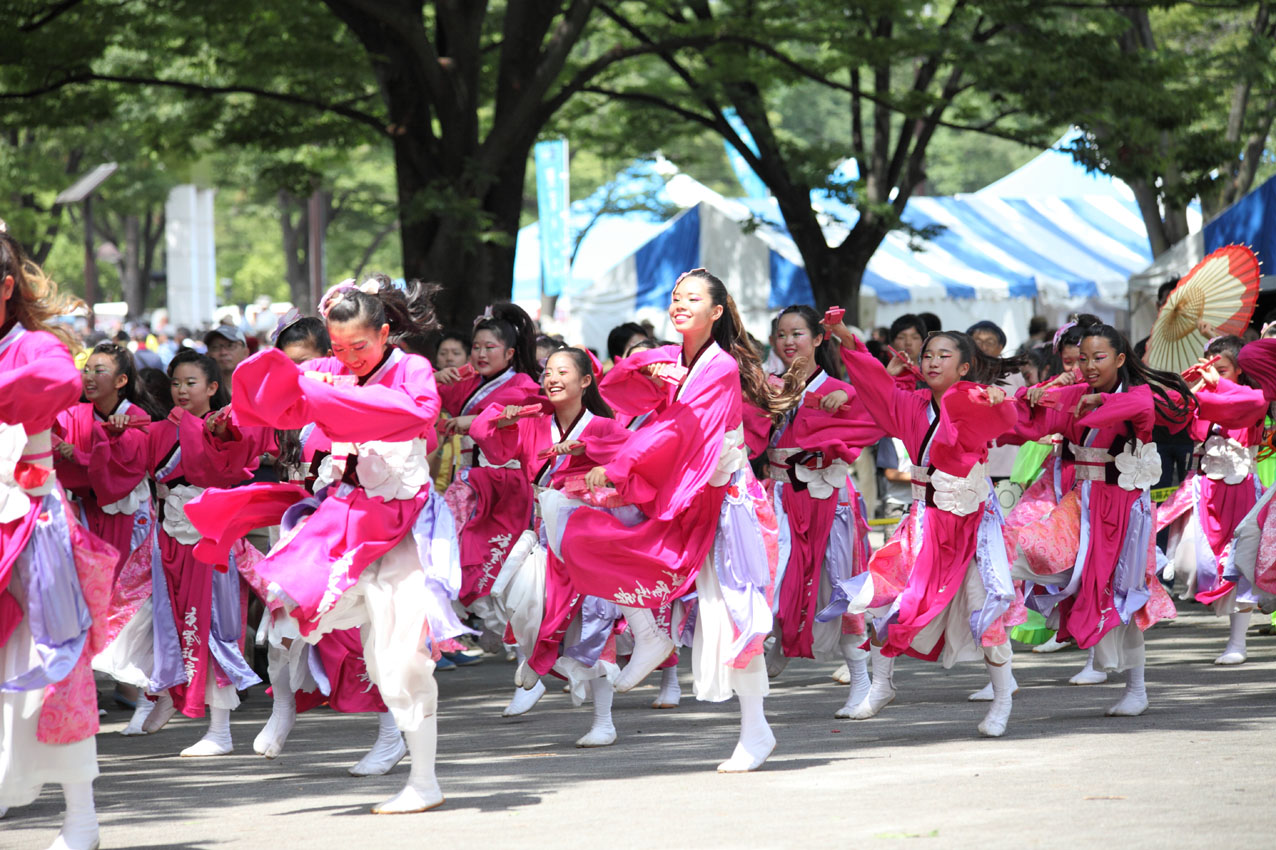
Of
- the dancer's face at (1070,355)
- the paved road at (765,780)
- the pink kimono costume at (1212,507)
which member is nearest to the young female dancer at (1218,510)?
the pink kimono costume at (1212,507)

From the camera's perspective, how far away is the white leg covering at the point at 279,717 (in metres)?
6.01

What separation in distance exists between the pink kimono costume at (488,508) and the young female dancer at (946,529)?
7.82ft

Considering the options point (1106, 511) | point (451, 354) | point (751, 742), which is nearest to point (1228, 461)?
point (1106, 511)

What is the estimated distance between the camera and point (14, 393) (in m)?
4.29

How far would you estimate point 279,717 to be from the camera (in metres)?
6.04

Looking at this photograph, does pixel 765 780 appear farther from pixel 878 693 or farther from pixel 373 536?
pixel 373 536

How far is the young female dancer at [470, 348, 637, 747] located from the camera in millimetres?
6324

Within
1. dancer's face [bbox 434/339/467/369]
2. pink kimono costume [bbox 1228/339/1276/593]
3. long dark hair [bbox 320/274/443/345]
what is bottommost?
pink kimono costume [bbox 1228/339/1276/593]

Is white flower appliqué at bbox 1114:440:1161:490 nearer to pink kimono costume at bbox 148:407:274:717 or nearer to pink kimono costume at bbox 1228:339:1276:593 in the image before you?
pink kimono costume at bbox 1228:339:1276:593

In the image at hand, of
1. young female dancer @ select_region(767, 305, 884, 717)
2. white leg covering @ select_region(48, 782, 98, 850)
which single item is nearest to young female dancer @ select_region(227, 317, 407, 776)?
white leg covering @ select_region(48, 782, 98, 850)

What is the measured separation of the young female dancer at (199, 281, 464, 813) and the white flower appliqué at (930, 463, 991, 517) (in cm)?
212

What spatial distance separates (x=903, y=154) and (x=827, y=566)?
10104 mm

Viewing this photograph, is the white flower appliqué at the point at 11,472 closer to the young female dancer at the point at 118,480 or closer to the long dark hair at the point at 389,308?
the long dark hair at the point at 389,308

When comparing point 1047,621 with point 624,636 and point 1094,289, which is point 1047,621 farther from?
point 1094,289
